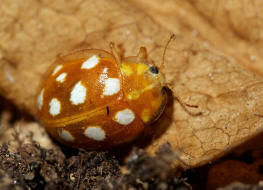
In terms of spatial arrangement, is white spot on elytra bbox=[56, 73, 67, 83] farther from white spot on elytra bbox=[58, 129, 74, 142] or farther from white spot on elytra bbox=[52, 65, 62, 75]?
white spot on elytra bbox=[58, 129, 74, 142]

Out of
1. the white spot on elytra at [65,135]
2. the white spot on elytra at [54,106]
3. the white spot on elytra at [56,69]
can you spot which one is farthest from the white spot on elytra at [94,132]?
the white spot on elytra at [56,69]

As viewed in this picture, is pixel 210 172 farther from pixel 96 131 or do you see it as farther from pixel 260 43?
pixel 260 43

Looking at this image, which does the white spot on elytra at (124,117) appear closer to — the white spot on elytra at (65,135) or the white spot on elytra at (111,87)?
the white spot on elytra at (111,87)

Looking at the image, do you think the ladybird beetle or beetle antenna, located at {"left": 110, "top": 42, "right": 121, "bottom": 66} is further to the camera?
beetle antenna, located at {"left": 110, "top": 42, "right": 121, "bottom": 66}

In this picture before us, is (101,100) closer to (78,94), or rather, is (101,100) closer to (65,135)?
(78,94)

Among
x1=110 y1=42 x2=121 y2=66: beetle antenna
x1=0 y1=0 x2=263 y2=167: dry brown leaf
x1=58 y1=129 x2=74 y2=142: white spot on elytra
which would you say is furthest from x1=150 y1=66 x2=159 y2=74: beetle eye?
x1=58 y1=129 x2=74 y2=142: white spot on elytra

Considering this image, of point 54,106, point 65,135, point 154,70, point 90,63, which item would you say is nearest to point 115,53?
point 90,63

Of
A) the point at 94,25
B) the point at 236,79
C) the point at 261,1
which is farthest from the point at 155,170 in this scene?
the point at 261,1
